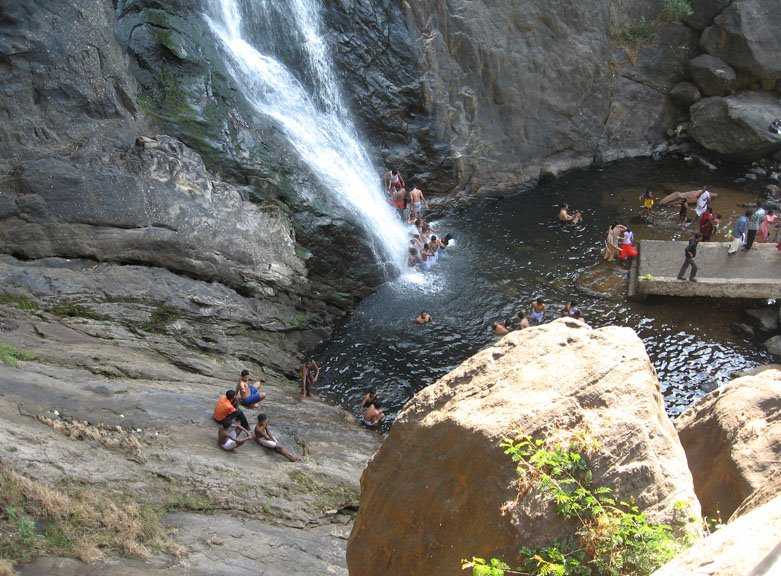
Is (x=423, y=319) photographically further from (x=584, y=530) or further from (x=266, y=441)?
(x=584, y=530)

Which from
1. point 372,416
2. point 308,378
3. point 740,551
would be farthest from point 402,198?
point 740,551

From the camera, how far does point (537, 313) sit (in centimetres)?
1767

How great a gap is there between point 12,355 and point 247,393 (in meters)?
3.91

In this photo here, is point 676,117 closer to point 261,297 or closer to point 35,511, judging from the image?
point 261,297

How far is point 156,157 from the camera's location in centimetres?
1636

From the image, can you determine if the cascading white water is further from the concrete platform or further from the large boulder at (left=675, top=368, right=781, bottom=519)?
the large boulder at (left=675, top=368, right=781, bottom=519)

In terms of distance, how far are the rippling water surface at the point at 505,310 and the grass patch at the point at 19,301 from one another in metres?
5.89

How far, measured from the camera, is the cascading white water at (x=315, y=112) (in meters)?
19.8

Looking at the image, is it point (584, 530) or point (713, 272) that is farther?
point (713, 272)

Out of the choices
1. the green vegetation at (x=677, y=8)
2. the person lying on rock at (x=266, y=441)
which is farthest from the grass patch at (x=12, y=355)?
the green vegetation at (x=677, y=8)

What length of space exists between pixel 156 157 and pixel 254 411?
6434mm

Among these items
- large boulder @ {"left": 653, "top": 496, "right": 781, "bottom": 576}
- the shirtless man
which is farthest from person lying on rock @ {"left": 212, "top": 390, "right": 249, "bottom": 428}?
the shirtless man

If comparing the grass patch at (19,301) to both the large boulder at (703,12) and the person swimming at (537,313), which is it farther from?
the large boulder at (703,12)

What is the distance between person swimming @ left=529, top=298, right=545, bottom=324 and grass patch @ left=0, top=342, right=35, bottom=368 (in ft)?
35.3
